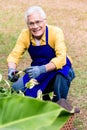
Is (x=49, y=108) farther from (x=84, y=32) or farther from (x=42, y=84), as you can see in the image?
(x=84, y=32)

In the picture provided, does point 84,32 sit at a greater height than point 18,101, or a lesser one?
lesser

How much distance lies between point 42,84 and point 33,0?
6789mm

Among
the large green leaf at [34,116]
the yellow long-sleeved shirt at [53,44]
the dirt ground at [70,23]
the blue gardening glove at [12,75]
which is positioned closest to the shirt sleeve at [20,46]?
the yellow long-sleeved shirt at [53,44]

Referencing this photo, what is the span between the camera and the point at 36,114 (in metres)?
1.46

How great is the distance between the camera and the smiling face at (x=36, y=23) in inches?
138

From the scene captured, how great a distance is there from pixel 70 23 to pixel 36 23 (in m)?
4.71

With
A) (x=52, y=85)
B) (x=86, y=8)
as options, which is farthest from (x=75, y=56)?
(x=86, y=8)

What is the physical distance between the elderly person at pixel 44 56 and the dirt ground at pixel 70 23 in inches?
23.1

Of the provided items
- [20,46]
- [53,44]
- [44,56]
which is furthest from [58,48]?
[20,46]

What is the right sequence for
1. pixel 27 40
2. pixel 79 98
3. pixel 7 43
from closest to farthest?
pixel 27 40 < pixel 79 98 < pixel 7 43

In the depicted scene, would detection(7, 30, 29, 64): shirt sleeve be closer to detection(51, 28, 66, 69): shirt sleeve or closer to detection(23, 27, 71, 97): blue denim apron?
detection(23, 27, 71, 97): blue denim apron

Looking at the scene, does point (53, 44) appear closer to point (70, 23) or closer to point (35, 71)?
point (35, 71)

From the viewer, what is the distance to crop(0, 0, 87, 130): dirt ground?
184 inches

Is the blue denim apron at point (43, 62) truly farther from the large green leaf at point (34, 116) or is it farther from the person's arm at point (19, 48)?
the large green leaf at point (34, 116)
